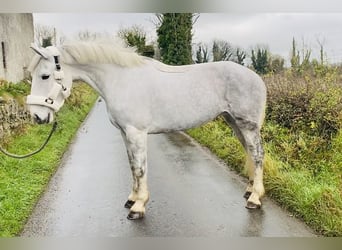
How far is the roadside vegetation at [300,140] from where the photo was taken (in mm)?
2396

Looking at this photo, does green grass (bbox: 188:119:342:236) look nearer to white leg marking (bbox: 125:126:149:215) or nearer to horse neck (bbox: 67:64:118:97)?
white leg marking (bbox: 125:126:149:215)

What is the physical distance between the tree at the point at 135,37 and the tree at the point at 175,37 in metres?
0.09

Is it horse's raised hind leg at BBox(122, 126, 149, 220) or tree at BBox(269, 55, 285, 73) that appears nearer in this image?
horse's raised hind leg at BBox(122, 126, 149, 220)

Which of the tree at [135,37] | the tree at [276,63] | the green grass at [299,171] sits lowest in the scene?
the green grass at [299,171]

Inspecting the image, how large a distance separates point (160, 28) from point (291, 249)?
4.38 feet

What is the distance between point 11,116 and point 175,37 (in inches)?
37.2

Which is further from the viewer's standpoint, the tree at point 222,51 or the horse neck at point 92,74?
the tree at point 222,51

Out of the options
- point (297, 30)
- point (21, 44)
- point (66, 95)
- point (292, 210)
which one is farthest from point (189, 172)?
point (21, 44)

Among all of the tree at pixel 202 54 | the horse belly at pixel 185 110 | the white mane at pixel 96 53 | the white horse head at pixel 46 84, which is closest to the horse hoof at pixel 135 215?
the horse belly at pixel 185 110

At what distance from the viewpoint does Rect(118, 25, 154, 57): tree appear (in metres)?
2.40

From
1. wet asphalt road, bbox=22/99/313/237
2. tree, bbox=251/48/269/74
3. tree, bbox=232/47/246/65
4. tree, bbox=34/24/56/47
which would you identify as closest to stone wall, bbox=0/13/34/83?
tree, bbox=34/24/56/47

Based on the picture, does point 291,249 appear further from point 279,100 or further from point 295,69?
point 295,69

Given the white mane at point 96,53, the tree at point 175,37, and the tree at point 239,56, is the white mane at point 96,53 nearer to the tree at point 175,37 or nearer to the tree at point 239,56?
the tree at point 175,37

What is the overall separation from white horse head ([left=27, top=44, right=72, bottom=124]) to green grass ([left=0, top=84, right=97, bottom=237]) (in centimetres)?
6
